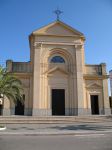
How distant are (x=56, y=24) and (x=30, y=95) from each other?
11029 mm

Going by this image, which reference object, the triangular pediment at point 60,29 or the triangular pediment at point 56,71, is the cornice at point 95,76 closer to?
the triangular pediment at point 56,71

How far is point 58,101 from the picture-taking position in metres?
30.2

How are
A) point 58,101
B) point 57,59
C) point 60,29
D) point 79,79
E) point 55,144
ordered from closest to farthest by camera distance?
1. point 55,144
2. point 79,79
3. point 58,101
4. point 57,59
5. point 60,29

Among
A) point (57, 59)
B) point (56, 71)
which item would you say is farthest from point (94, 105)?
point (57, 59)

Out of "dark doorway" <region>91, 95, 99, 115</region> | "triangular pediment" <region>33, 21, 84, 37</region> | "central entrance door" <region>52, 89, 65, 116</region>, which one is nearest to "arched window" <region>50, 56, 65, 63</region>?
"triangular pediment" <region>33, 21, 84, 37</region>

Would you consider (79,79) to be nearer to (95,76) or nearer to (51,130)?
(95,76)

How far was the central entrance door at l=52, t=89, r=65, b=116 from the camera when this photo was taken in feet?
98.0

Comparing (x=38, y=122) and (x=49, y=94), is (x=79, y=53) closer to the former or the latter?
(x=49, y=94)

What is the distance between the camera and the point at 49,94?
29.4m

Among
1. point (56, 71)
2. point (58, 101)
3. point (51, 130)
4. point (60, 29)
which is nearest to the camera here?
point (51, 130)

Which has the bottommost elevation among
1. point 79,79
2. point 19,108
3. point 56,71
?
point 19,108

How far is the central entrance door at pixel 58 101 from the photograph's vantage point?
29.9 metres

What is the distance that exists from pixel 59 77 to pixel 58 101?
10.8 feet

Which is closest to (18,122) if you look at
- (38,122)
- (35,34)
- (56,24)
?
(38,122)
